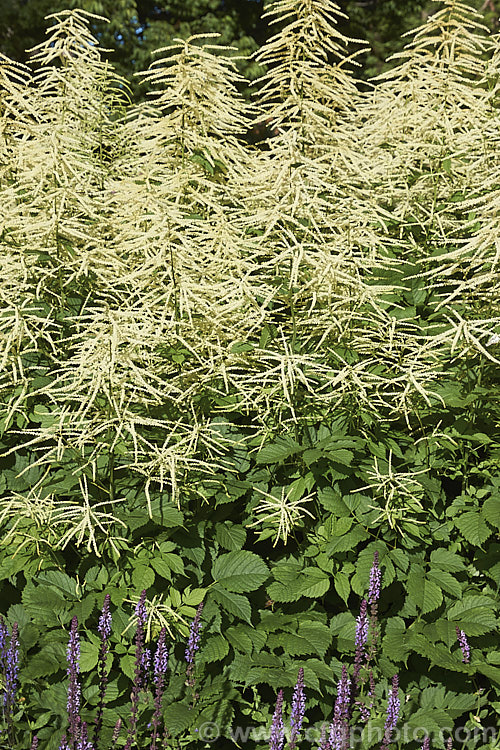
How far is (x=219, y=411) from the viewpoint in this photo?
10.2 feet

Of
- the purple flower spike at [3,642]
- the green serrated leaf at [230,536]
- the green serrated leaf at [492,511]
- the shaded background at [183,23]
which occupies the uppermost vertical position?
the shaded background at [183,23]

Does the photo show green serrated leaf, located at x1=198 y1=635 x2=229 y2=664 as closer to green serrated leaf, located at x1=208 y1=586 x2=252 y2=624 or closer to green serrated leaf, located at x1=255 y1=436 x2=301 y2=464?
green serrated leaf, located at x1=208 y1=586 x2=252 y2=624

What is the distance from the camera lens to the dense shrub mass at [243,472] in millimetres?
2707

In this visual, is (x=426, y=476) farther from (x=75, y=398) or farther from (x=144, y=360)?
(x=75, y=398)

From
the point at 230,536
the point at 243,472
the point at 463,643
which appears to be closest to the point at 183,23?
the point at 243,472

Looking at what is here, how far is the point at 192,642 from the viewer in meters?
2.61

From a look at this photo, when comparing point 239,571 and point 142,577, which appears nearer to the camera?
point 142,577

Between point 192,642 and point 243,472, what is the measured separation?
0.72 m

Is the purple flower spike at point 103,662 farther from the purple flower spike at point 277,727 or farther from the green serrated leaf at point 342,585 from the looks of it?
the green serrated leaf at point 342,585

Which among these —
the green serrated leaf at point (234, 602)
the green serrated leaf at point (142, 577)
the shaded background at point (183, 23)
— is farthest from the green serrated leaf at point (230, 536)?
the shaded background at point (183, 23)

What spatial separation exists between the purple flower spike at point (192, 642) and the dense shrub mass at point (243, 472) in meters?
0.01

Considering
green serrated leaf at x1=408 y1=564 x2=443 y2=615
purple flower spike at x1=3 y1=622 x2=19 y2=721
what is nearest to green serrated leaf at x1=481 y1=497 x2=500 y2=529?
green serrated leaf at x1=408 y1=564 x2=443 y2=615

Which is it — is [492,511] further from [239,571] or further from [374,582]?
[239,571]

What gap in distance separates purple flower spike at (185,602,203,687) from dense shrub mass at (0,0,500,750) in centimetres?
1
